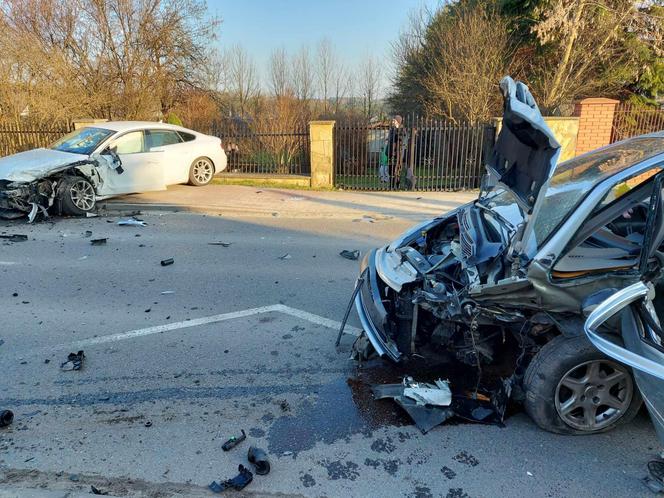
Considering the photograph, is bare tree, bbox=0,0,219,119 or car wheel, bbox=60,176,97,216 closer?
car wheel, bbox=60,176,97,216

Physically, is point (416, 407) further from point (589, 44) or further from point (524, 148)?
point (589, 44)

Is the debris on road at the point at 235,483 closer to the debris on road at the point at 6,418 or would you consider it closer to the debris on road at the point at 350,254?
the debris on road at the point at 6,418

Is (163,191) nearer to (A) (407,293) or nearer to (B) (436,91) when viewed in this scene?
(A) (407,293)

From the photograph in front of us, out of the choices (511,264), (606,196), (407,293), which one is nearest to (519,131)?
(606,196)

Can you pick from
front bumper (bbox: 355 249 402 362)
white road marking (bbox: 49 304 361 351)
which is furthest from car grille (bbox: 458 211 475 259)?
→ white road marking (bbox: 49 304 361 351)

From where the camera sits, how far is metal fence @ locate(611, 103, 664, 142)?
1275cm

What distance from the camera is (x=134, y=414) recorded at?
3217 millimetres

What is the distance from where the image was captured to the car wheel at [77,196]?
28.4ft

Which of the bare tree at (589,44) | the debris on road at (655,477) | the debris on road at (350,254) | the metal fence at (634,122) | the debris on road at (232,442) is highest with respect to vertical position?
the bare tree at (589,44)

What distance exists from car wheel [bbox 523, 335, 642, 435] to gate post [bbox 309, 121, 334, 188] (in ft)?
34.4

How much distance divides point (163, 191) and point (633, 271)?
1057cm

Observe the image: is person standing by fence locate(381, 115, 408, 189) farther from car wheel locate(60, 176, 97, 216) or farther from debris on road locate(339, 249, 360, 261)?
car wheel locate(60, 176, 97, 216)

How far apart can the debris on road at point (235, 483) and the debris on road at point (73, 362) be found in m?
1.82

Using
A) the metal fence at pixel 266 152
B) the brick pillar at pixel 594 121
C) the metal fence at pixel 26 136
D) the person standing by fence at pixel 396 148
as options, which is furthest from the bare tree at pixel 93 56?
the brick pillar at pixel 594 121
